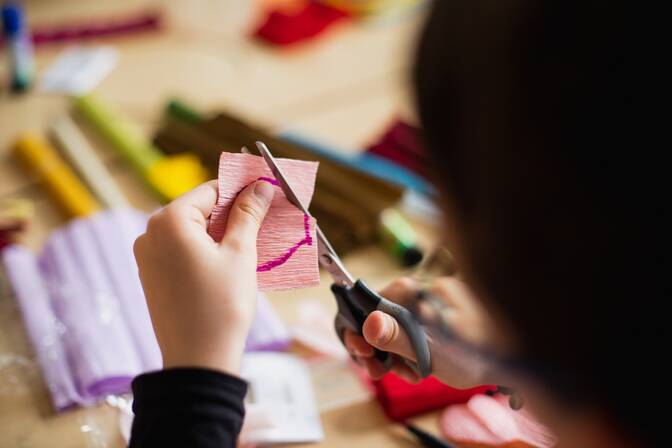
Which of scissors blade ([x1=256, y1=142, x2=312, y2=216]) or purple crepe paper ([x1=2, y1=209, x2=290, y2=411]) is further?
Result: purple crepe paper ([x1=2, y1=209, x2=290, y2=411])

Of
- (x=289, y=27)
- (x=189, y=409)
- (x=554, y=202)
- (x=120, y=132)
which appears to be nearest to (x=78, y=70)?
(x=120, y=132)

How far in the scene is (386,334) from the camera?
46 centimetres

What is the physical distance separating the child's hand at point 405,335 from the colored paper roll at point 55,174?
348 millimetres

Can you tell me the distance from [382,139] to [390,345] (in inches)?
16.0

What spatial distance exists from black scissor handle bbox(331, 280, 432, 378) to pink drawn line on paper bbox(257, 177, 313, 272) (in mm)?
45

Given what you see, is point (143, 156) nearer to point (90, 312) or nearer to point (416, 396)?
point (90, 312)

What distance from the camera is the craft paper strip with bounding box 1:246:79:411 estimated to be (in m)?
0.54

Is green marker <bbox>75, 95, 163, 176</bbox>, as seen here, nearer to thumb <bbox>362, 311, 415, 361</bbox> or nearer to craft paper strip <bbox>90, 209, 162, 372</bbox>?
craft paper strip <bbox>90, 209, 162, 372</bbox>

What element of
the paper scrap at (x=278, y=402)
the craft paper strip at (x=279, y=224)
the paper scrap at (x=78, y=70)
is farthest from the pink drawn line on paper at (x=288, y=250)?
the paper scrap at (x=78, y=70)

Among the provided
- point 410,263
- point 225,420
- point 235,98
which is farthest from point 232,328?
point 235,98

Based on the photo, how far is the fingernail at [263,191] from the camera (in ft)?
1.39

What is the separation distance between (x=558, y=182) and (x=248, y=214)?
20 cm

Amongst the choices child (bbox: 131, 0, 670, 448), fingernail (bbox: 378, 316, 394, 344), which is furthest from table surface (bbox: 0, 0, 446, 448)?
child (bbox: 131, 0, 670, 448)

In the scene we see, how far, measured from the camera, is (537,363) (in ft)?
0.98
